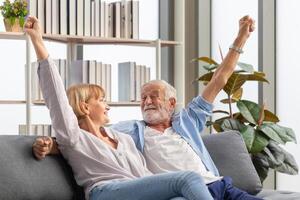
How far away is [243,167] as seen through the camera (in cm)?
325

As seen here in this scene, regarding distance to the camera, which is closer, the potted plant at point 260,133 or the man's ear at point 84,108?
the man's ear at point 84,108

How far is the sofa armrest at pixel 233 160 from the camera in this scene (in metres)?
3.21

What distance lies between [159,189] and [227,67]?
38.5 inches

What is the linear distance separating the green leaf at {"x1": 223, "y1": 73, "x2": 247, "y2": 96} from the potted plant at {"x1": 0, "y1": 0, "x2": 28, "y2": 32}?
57.6 inches

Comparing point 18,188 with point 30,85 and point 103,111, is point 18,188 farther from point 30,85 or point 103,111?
point 30,85

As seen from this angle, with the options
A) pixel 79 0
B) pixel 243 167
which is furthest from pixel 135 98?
pixel 243 167

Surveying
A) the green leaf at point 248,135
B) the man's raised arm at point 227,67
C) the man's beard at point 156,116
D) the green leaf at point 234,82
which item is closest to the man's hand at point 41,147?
the man's beard at point 156,116

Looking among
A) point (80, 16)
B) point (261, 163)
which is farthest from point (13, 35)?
point (261, 163)

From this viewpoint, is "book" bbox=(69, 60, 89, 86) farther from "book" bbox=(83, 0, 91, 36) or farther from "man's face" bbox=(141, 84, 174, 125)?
"man's face" bbox=(141, 84, 174, 125)

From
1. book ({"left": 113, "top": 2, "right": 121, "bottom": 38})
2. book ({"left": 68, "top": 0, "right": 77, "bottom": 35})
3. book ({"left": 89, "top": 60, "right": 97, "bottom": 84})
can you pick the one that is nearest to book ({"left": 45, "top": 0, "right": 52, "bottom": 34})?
book ({"left": 68, "top": 0, "right": 77, "bottom": 35})

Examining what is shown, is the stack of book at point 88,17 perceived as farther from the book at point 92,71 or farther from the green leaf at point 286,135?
the green leaf at point 286,135

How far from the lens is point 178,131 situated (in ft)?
10.5

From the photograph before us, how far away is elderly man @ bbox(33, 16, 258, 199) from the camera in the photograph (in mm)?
3025

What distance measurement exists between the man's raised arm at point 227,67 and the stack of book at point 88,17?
5.39 feet
